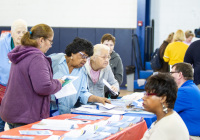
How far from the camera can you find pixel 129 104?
11.8ft

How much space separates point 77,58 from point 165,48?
4.22 m

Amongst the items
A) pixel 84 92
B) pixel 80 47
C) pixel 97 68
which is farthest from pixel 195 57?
pixel 80 47

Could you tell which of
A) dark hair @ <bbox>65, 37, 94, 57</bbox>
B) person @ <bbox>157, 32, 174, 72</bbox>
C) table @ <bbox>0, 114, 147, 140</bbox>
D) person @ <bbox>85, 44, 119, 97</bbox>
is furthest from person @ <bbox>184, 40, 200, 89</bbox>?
table @ <bbox>0, 114, 147, 140</bbox>

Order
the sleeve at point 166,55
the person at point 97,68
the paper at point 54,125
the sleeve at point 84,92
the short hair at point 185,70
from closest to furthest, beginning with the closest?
the paper at point 54,125, the short hair at point 185,70, the sleeve at point 84,92, the person at point 97,68, the sleeve at point 166,55

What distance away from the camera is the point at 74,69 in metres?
3.54

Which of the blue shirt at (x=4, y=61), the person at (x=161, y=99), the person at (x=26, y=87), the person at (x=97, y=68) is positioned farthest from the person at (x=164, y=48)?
the person at (x=161, y=99)

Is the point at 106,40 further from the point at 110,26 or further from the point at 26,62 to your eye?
the point at 110,26

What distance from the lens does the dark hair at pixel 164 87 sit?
2.23 metres

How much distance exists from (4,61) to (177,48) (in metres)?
4.03

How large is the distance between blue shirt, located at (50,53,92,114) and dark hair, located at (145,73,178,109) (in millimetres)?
1357

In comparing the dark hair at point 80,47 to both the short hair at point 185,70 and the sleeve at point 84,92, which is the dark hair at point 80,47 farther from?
the short hair at point 185,70

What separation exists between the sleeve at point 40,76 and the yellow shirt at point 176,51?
14.8ft

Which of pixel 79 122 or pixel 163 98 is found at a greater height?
pixel 163 98

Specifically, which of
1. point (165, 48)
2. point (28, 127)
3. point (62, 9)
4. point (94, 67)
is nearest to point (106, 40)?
point (94, 67)
